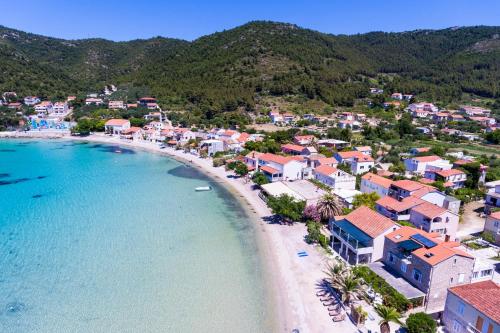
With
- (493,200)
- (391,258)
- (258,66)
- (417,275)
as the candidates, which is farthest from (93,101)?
(417,275)

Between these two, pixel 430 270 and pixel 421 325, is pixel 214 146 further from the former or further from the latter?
pixel 421 325

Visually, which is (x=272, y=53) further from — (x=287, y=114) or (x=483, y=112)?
(x=483, y=112)

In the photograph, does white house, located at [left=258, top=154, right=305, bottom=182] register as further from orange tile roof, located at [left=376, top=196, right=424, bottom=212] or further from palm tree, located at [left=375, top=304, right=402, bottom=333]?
palm tree, located at [left=375, top=304, right=402, bottom=333]

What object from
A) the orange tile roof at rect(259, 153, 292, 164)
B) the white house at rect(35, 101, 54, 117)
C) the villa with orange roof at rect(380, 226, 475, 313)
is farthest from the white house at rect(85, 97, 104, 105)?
the villa with orange roof at rect(380, 226, 475, 313)

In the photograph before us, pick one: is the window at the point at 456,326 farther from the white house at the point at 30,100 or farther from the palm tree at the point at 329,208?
the white house at the point at 30,100

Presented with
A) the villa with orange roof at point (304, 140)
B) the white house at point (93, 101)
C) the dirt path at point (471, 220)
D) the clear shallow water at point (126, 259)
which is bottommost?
the clear shallow water at point (126, 259)

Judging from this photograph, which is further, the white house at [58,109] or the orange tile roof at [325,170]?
the white house at [58,109]

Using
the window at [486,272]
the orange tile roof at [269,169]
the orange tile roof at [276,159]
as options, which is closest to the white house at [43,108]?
the orange tile roof at [276,159]
